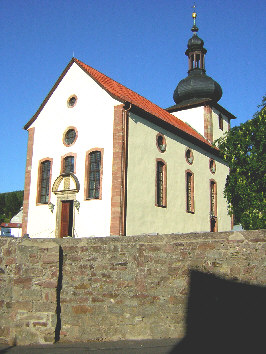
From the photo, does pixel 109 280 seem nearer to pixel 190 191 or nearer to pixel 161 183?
pixel 161 183

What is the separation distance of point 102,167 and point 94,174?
64cm

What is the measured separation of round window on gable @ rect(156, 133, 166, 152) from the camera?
18.8 m

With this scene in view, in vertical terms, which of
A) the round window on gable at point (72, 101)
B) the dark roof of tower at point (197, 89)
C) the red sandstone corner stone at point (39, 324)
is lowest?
the red sandstone corner stone at point (39, 324)

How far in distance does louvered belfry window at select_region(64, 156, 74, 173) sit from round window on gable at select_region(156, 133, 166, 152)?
4075 mm

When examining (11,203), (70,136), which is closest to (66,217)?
(70,136)

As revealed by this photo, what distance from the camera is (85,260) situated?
7746 mm

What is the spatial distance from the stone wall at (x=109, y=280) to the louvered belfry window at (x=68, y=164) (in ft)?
32.6

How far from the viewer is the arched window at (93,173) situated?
16.8 meters

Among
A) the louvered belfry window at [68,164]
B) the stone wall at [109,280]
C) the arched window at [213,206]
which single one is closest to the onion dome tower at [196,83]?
the arched window at [213,206]

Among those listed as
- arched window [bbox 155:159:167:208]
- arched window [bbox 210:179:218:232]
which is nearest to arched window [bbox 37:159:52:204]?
arched window [bbox 155:159:167:208]

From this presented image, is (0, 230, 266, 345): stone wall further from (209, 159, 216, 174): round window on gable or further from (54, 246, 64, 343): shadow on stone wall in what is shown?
(209, 159, 216, 174): round window on gable

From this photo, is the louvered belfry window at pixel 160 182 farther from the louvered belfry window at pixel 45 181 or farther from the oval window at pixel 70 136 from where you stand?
the louvered belfry window at pixel 45 181

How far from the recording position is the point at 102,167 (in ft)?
54.7

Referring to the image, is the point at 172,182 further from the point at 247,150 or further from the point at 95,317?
the point at 95,317
